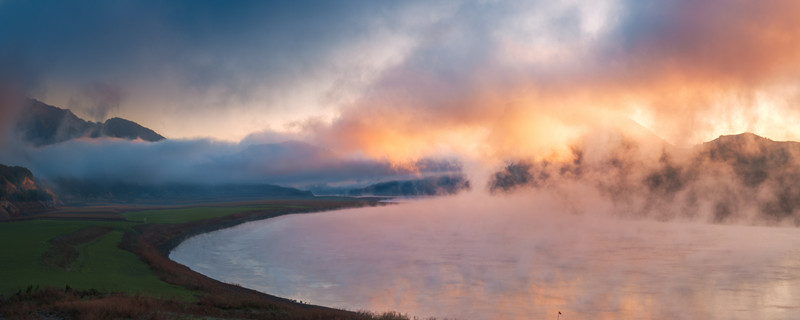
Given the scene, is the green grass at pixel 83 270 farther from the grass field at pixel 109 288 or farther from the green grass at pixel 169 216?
the green grass at pixel 169 216

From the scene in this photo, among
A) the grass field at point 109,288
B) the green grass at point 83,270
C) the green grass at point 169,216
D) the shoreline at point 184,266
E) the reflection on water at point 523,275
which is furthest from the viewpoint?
the green grass at point 169,216

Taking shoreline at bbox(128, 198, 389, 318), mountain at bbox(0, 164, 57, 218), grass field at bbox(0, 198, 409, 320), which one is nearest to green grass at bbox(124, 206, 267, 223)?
shoreline at bbox(128, 198, 389, 318)

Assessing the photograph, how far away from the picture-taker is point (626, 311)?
105ft

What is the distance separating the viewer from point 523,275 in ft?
146

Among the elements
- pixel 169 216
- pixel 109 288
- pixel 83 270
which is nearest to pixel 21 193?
pixel 169 216

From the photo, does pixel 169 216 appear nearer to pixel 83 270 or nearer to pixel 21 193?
pixel 21 193

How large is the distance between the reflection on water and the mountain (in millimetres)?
101870

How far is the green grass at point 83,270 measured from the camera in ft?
97.3

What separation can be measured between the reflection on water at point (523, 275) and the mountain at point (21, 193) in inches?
4011

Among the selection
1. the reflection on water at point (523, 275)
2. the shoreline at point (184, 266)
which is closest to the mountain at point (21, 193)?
the shoreline at point (184, 266)

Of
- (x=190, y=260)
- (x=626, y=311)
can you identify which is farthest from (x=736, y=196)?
(x=190, y=260)

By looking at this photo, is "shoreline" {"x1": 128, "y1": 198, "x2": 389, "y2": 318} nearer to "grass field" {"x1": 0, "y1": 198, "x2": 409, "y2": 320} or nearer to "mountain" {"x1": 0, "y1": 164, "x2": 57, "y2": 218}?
"grass field" {"x1": 0, "y1": 198, "x2": 409, "y2": 320}

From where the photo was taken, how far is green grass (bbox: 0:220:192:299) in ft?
97.3

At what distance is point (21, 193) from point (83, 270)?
152 metres
